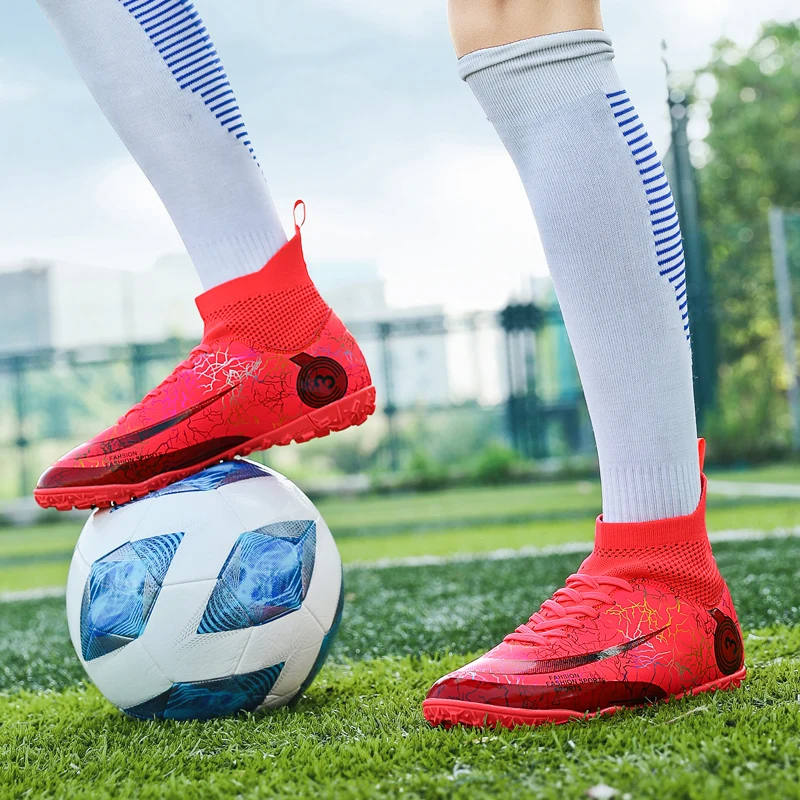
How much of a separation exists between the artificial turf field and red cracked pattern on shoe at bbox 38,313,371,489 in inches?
16.3

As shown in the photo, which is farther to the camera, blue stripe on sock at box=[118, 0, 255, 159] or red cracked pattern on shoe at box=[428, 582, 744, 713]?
blue stripe on sock at box=[118, 0, 255, 159]

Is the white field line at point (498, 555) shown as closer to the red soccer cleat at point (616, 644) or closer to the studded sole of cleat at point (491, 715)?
the red soccer cleat at point (616, 644)

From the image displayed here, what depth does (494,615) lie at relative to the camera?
2.39 meters

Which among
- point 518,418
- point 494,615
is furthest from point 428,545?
point 518,418

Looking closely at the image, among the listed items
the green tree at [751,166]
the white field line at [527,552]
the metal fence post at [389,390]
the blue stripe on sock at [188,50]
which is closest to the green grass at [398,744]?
the blue stripe on sock at [188,50]

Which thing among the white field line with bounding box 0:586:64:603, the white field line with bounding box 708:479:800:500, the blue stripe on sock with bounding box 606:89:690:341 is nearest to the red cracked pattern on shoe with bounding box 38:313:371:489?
the blue stripe on sock with bounding box 606:89:690:341

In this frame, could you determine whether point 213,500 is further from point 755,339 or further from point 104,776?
point 755,339

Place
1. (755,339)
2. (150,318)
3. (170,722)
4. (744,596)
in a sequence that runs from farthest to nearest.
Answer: (755,339) → (150,318) → (744,596) → (170,722)

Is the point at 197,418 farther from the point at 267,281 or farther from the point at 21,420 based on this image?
the point at 21,420

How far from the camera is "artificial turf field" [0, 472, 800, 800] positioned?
3.32 ft

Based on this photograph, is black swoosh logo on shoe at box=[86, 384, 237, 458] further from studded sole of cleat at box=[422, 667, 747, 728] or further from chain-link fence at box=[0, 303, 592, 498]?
chain-link fence at box=[0, 303, 592, 498]

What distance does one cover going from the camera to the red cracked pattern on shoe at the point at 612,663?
4.09 feet

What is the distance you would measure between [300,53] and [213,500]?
60.4ft

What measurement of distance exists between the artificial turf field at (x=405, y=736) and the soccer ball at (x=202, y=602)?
64mm
